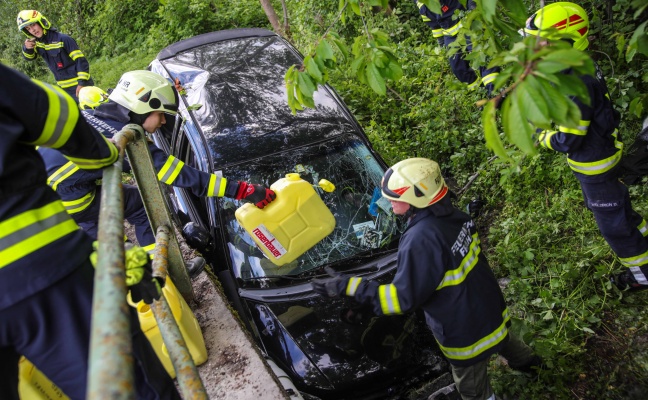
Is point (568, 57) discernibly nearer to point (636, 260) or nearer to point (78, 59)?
point (636, 260)

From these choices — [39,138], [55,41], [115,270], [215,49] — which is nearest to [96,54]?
[55,41]

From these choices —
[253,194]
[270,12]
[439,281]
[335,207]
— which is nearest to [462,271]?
[439,281]

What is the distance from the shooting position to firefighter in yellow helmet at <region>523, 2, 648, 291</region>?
2684mm

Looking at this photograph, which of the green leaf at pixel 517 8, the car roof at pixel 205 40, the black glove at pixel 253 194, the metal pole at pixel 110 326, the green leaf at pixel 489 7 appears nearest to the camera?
the metal pole at pixel 110 326

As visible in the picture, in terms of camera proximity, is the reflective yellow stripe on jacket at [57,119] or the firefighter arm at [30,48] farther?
the firefighter arm at [30,48]

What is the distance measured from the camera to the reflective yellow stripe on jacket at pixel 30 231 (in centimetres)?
133

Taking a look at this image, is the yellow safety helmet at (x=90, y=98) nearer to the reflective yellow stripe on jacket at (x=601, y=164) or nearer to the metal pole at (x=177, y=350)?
the metal pole at (x=177, y=350)

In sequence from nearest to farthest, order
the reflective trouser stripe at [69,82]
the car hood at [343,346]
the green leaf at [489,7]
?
1. the green leaf at [489,7]
2. the car hood at [343,346]
3. the reflective trouser stripe at [69,82]

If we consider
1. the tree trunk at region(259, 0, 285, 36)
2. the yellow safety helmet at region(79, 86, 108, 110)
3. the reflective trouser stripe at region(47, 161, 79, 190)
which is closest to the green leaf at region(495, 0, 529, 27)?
the reflective trouser stripe at region(47, 161, 79, 190)

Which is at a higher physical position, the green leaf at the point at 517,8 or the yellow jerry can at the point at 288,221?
the green leaf at the point at 517,8

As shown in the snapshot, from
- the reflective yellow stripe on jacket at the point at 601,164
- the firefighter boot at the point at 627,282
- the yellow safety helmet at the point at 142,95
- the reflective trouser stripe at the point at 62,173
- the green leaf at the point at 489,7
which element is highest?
the green leaf at the point at 489,7

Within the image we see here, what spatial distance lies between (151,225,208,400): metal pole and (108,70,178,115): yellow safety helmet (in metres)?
1.33

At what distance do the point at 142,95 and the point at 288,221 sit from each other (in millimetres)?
1198

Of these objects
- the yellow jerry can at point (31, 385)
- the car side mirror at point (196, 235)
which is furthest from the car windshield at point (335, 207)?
the yellow jerry can at point (31, 385)
